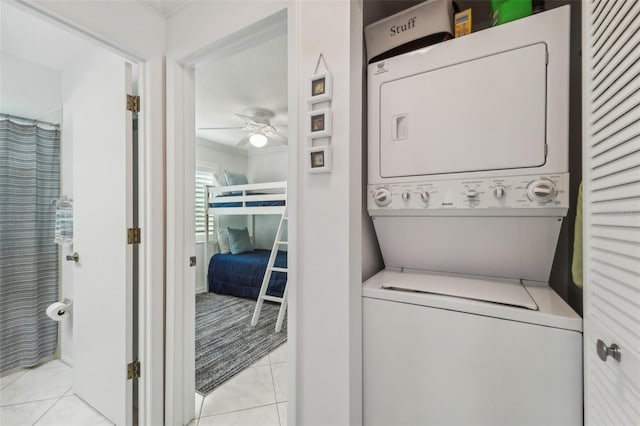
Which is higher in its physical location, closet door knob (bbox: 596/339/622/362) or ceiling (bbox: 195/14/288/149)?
ceiling (bbox: 195/14/288/149)

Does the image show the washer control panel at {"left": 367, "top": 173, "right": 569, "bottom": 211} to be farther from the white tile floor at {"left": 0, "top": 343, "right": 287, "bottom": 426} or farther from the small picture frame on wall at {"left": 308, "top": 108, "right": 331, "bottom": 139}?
the white tile floor at {"left": 0, "top": 343, "right": 287, "bottom": 426}

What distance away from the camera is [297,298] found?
1069mm

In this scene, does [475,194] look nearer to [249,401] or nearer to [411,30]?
[411,30]

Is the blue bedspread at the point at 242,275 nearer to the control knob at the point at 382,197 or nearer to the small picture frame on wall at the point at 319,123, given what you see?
the control knob at the point at 382,197

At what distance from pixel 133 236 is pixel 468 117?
1692 mm

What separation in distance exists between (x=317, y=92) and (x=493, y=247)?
0.89 meters

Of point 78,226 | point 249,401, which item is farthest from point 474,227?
point 78,226

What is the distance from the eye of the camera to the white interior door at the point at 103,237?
145cm

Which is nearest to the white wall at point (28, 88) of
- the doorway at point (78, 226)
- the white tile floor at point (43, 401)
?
the doorway at point (78, 226)

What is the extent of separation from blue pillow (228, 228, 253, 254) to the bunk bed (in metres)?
0.08

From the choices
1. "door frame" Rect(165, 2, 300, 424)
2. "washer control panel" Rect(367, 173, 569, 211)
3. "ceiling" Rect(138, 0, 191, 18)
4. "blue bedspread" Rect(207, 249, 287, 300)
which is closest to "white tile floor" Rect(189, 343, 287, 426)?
"door frame" Rect(165, 2, 300, 424)

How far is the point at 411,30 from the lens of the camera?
3.51 ft

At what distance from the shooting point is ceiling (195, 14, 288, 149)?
4.35 feet

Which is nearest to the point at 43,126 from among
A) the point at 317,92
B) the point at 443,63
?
the point at 317,92
